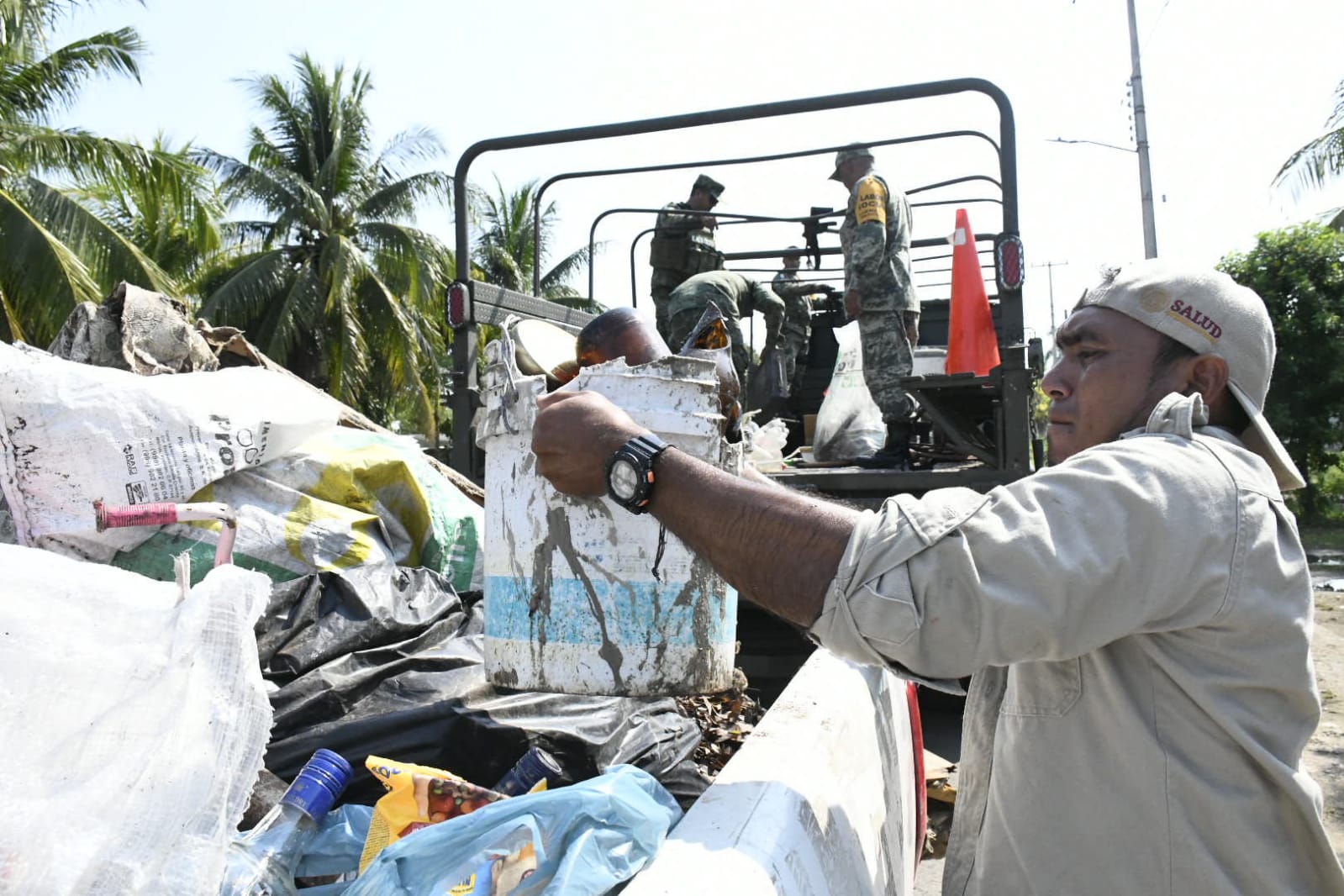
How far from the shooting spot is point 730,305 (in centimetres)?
565

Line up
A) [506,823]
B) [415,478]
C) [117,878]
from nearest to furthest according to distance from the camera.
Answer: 1. [117,878]
2. [506,823]
3. [415,478]

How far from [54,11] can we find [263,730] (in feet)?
63.4

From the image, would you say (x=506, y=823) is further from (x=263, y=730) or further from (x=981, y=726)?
(x=981, y=726)

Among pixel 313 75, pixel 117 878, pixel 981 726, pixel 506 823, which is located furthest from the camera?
pixel 313 75

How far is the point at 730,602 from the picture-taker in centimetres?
209

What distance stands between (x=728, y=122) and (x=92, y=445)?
9.24 feet

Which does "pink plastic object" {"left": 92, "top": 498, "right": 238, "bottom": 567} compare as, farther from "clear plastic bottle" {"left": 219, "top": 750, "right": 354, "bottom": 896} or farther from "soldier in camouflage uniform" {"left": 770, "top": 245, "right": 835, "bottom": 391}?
"soldier in camouflage uniform" {"left": 770, "top": 245, "right": 835, "bottom": 391}

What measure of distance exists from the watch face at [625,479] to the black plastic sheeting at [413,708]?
618 mm

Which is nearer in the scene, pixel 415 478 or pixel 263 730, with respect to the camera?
pixel 263 730

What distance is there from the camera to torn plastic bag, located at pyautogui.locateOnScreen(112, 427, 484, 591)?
2.60m

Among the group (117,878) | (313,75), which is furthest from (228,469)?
(313,75)

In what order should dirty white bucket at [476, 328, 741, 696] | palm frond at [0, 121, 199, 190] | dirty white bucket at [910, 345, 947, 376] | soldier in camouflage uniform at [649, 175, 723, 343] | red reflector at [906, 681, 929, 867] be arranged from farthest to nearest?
palm frond at [0, 121, 199, 190] → soldier in camouflage uniform at [649, 175, 723, 343] → dirty white bucket at [910, 345, 947, 376] → red reflector at [906, 681, 929, 867] → dirty white bucket at [476, 328, 741, 696]

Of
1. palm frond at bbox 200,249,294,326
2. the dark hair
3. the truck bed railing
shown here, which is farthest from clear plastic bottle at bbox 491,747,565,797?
palm frond at bbox 200,249,294,326

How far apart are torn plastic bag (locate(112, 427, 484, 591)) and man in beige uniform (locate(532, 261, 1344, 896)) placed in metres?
1.45
